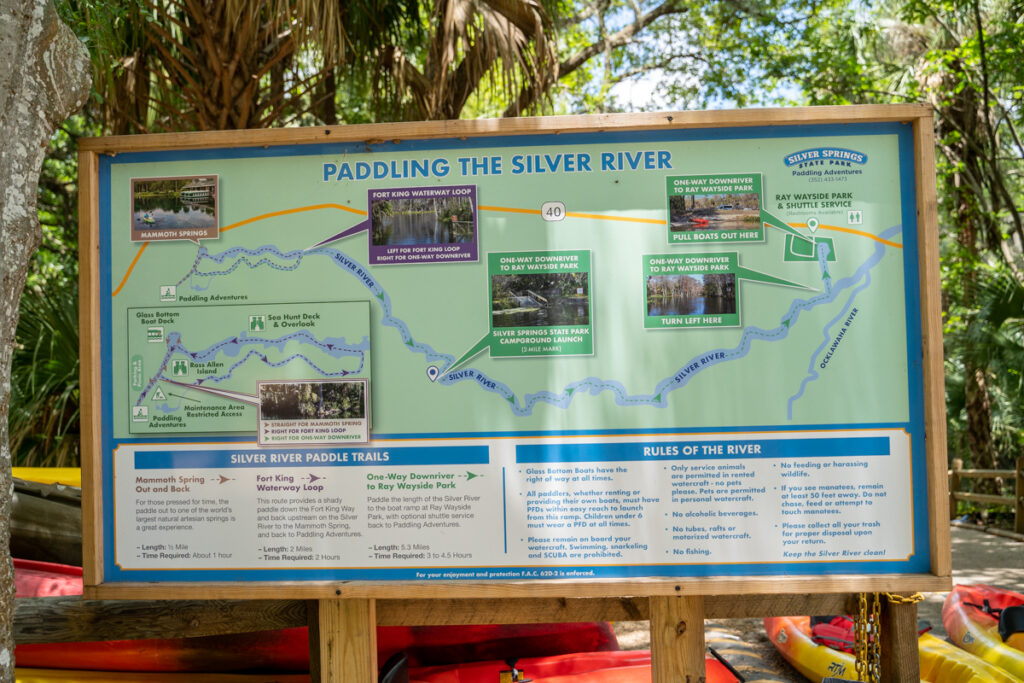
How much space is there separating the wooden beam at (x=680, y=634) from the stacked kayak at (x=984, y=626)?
7.16ft

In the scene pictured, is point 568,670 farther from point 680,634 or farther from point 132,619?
point 132,619

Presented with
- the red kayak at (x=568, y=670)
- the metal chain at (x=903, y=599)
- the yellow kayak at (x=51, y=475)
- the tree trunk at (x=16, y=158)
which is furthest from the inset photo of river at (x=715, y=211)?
the yellow kayak at (x=51, y=475)

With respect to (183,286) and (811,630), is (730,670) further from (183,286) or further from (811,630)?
(183,286)

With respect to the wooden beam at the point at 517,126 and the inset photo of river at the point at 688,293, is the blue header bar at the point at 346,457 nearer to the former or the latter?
the inset photo of river at the point at 688,293

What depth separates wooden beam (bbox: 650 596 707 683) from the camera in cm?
246

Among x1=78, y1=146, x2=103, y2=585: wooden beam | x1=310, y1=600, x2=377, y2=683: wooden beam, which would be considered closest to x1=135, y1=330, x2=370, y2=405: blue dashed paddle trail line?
x1=78, y1=146, x2=103, y2=585: wooden beam

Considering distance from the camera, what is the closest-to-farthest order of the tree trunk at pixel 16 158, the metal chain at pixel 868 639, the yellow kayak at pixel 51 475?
the tree trunk at pixel 16 158 → the metal chain at pixel 868 639 → the yellow kayak at pixel 51 475

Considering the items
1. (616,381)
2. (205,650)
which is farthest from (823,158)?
(205,650)

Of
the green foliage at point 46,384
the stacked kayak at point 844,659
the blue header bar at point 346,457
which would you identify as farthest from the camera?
the green foliage at point 46,384

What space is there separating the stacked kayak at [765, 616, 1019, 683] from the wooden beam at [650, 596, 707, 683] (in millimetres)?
934

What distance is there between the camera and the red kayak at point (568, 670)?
3.55 m

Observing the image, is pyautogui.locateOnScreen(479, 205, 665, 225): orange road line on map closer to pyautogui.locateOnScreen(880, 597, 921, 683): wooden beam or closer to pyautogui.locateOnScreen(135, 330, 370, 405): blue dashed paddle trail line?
pyautogui.locateOnScreen(135, 330, 370, 405): blue dashed paddle trail line

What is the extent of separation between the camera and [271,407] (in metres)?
2.42

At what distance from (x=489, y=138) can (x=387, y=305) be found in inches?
23.2
